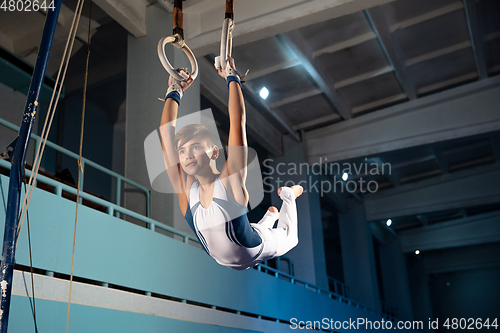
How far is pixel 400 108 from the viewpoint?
36.3 feet

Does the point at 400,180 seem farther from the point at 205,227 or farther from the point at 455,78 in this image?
the point at 205,227

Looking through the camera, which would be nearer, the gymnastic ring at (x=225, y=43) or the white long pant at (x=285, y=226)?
the gymnastic ring at (x=225, y=43)

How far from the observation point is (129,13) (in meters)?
7.49

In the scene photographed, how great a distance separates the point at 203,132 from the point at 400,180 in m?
13.3

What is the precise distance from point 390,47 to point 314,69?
159cm

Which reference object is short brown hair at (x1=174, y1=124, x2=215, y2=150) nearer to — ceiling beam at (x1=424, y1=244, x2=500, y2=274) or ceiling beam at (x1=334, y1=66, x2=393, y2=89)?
ceiling beam at (x1=334, y1=66, x2=393, y2=89)

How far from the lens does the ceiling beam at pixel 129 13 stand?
7.17 m

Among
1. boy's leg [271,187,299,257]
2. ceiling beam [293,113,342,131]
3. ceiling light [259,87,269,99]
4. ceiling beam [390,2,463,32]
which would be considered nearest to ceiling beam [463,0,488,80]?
ceiling beam [390,2,463,32]

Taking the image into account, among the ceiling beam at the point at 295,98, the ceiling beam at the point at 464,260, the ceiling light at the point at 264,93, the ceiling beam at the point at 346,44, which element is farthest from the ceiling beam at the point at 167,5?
the ceiling beam at the point at 464,260

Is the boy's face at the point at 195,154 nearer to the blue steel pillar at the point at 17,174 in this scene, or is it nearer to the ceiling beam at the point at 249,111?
the blue steel pillar at the point at 17,174

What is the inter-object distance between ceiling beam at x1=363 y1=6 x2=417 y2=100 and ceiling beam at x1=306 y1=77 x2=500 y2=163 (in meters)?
0.53

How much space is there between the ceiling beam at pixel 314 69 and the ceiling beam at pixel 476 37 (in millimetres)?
2987

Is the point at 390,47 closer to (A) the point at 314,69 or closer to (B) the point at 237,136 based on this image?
(A) the point at 314,69

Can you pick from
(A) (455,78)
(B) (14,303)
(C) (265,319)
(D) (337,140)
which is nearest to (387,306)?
(D) (337,140)
